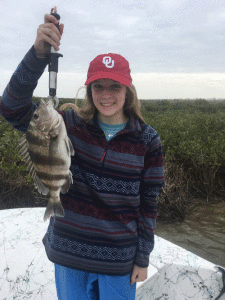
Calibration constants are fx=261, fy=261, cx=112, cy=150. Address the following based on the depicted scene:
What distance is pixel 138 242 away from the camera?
2012mm

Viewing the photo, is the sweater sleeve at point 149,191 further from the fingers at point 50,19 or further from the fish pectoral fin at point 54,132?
the fingers at point 50,19

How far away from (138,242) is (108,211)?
1.19ft

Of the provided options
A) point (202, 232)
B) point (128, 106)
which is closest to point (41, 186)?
point (128, 106)

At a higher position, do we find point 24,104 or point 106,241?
point 24,104

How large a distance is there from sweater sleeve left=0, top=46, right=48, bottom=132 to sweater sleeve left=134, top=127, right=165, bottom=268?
0.89 metres

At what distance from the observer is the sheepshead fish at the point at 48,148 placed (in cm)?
150

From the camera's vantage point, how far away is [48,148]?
153 centimetres

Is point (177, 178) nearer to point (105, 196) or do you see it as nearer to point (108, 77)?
point (105, 196)

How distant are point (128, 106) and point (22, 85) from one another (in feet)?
2.69

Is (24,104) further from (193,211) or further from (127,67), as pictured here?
(193,211)

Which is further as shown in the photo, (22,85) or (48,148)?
(22,85)

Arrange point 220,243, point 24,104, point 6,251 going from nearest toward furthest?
point 24,104 < point 6,251 < point 220,243

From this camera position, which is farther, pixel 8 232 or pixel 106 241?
pixel 8 232

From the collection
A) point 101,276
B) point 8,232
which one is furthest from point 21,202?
point 101,276
